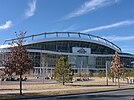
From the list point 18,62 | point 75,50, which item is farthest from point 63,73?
point 75,50

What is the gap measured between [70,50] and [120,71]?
103668mm

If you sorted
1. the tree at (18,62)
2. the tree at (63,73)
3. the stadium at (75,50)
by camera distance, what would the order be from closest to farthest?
the tree at (18,62)
the tree at (63,73)
the stadium at (75,50)

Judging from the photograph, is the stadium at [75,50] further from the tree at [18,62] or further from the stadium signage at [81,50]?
the tree at [18,62]

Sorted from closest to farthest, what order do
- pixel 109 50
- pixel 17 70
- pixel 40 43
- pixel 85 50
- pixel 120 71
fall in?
pixel 17 70
pixel 120 71
pixel 40 43
pixel 85 50
pixel 109 50

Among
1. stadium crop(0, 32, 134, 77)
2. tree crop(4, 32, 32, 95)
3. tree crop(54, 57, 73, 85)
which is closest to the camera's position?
tree crop(4, 32, 32, 95)

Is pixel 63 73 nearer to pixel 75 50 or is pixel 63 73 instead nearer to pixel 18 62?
pixel 18 62

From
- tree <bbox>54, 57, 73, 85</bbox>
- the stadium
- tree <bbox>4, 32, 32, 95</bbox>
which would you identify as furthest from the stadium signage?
tree <bbox>4, 32, 32, 95</bbox>

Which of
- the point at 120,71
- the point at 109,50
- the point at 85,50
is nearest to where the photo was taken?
the point at 120,71

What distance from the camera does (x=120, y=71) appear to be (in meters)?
45.9

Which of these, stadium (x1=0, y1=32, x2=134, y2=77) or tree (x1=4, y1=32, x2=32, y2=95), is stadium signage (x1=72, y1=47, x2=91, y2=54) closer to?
stadium (x1=0, y1=32, x2=134, y2=77)

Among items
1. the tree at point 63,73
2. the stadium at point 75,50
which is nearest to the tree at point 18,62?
the tree at point 63,73

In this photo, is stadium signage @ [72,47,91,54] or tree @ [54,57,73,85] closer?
tree @ [54,57,73,85]

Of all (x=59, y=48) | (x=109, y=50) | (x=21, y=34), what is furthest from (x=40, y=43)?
Result: (x=21, y=34)

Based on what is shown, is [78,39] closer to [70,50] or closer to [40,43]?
[70,50]
